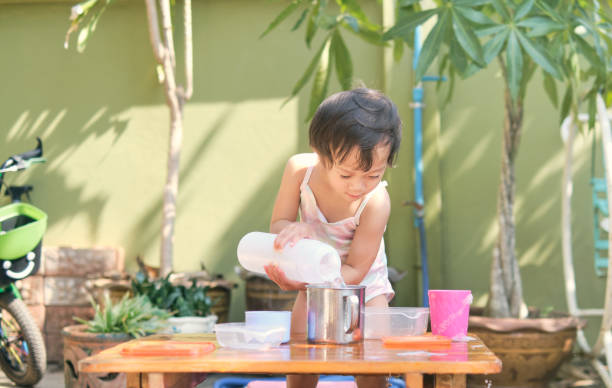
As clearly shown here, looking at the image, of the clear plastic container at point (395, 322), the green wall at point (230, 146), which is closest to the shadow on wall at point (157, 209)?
the green wall at point (230, 146)

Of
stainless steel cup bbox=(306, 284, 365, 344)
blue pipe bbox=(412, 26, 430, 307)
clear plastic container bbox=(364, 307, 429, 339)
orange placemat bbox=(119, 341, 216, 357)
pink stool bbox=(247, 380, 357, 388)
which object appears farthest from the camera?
blue pipe bbox=(412, 26, 430, 307)

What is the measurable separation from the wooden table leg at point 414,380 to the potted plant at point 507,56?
5.13ft

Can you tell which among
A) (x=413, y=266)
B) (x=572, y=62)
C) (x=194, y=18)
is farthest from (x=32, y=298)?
(x=572, y=62)

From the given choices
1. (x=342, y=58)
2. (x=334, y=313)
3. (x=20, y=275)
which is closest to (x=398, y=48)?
(x=342, y=58)

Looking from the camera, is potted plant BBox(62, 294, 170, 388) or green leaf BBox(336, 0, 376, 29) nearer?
potted plant BBox(62, 294, 170, 388)

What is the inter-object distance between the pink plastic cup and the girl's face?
1.05 ft

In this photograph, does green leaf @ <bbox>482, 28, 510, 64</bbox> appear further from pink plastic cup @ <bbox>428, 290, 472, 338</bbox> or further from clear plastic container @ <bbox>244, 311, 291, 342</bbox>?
clear plastic container @ <bbox>244, 311, 291, 342</bbox>

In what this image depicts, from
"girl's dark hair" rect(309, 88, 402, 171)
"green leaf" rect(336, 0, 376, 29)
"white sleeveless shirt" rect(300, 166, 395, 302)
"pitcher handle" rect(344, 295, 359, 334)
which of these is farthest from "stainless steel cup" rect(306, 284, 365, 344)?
"green leaf" rect(336, 0, 376, 29)

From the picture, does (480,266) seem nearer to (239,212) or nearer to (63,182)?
(239,212)

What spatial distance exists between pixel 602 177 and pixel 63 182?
296 centimetres

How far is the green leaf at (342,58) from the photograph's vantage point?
310 cm

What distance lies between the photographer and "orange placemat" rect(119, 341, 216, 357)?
133cm

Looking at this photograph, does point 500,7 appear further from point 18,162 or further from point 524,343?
point 18,162

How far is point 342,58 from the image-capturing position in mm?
3131
